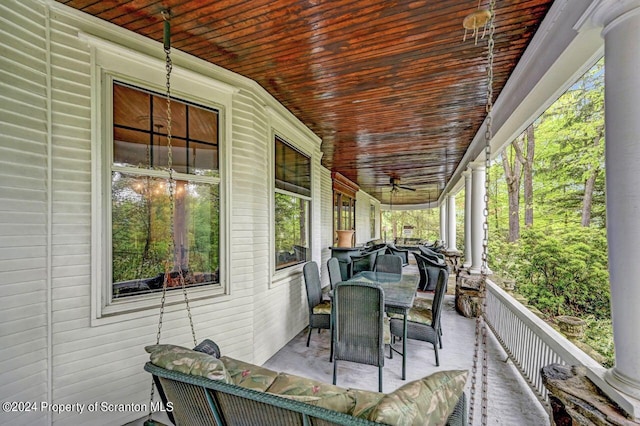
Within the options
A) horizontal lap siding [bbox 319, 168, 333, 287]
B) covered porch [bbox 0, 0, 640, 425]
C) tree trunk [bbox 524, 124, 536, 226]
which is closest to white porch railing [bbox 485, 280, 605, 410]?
covered porch [bbox 0, 0, 640, 425]

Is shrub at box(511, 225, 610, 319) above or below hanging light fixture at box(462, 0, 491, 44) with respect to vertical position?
below

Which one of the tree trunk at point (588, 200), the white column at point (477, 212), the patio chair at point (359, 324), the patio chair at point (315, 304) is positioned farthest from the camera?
the tree trunk at point (588, 200)

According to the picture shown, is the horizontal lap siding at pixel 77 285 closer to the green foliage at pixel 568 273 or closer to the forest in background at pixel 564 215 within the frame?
the forest in background at pixel 564 215

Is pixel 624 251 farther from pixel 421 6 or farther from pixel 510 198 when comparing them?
pixel 510 198

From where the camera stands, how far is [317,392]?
4.42 ft

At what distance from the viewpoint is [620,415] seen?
128 centimetres

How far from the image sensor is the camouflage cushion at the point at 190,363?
1380mm

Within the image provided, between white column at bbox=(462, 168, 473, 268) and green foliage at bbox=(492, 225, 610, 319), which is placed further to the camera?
white column at bbox=(462, 168, 473, 268)

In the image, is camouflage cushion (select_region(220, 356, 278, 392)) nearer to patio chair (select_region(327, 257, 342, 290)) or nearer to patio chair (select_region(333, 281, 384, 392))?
patio chair (select_region(333, 281, 384, 392))

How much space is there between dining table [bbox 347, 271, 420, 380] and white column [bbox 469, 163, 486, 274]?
4.90 ft

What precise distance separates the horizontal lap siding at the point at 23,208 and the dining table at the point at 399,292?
2980 mm

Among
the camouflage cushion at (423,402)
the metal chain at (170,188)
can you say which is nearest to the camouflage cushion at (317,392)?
the camouflage cushion at (423,402)

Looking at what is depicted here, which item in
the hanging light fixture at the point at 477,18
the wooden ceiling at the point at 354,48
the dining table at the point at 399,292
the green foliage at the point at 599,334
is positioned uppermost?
the wooden ceiling at the point at 354,48

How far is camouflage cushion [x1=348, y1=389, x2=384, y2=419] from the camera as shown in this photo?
118 centimetres
